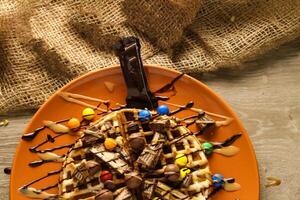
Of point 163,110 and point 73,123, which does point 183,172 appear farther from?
point 73,123

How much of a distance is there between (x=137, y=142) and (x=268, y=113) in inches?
23.9

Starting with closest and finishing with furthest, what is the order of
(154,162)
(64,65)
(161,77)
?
(154,162) < (161,77) < (64,65)

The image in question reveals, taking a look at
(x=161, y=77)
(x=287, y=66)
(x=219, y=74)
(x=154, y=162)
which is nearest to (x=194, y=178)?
(x=154, y=162)

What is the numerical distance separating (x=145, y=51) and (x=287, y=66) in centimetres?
58

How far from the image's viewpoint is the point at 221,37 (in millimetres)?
2033

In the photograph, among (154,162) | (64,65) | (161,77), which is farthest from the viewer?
(64,65)

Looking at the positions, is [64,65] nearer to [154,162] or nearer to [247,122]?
[154,162]

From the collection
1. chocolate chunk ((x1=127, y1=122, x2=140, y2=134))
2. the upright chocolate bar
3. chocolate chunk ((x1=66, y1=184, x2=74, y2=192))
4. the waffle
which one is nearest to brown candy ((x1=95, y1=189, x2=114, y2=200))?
the waffle

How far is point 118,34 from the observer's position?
2.00 metres

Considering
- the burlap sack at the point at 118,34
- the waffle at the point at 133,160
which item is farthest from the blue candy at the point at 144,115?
the burlap sack at the point at 118,34

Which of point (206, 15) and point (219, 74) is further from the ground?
point (206, 15)

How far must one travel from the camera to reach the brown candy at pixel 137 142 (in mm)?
1661

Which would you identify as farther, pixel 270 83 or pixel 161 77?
pixel 270 83

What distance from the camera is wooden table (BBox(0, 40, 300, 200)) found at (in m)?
1.91
